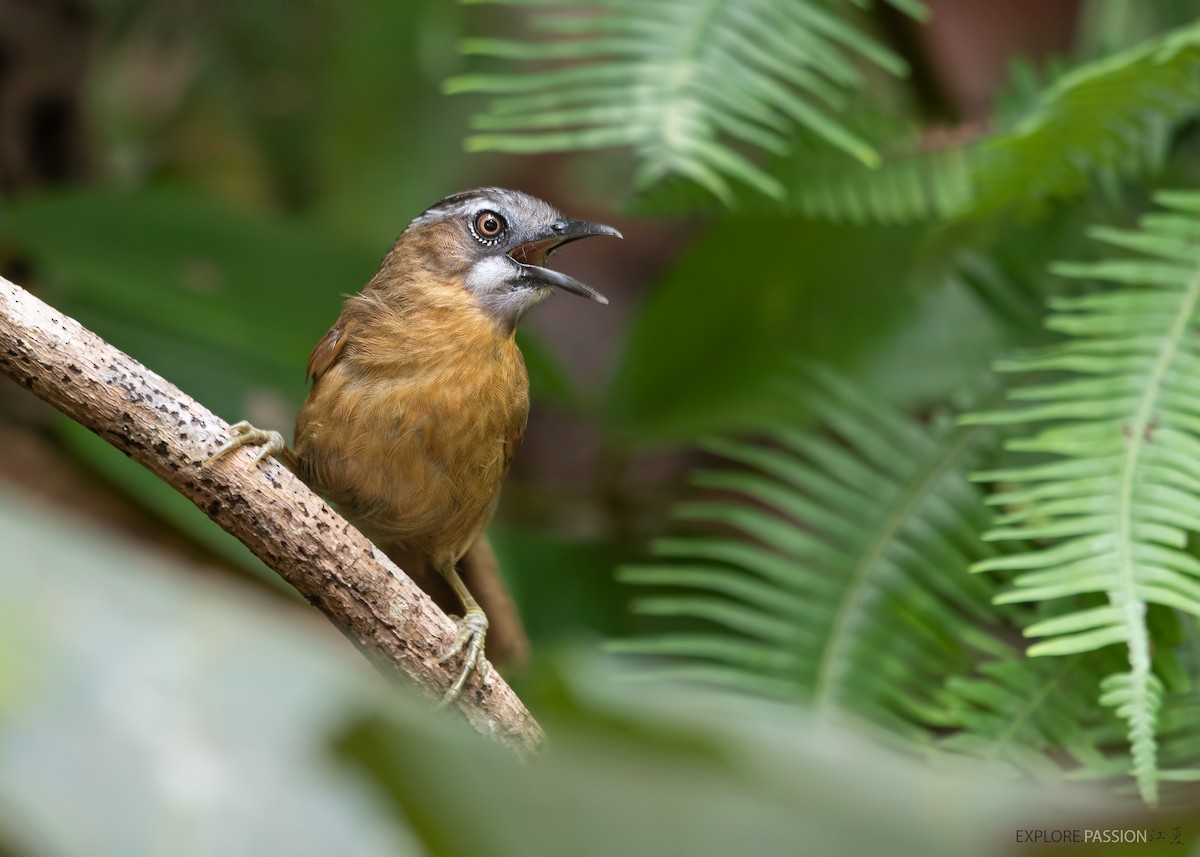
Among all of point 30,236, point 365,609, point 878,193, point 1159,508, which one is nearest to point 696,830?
point 365,609

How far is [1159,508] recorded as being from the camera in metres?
2.17

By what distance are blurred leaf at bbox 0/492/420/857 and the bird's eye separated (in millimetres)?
1484

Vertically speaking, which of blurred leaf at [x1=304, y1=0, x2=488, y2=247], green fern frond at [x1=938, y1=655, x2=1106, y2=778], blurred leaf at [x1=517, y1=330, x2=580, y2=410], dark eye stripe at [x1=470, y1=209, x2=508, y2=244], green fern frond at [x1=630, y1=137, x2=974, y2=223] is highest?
blurred leaf at [x1=304, y1=0, x2=488, y2=247]

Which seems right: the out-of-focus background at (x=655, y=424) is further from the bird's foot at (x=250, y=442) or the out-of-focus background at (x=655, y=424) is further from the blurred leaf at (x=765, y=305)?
the bird's foot at (x=250, y=442)

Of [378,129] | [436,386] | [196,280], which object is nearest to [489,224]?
[436,386]

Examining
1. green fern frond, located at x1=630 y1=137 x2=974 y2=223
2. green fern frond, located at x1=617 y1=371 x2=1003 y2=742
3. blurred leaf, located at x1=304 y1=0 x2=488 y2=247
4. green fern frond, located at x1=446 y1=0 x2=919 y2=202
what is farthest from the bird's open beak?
blurred leaf, located at x1=304 y1=0 x2=488 y2=247

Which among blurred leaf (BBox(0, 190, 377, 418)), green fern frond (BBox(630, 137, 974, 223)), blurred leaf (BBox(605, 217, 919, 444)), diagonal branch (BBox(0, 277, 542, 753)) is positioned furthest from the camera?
blurred leaf (BBox(605, 217, 919, 444))

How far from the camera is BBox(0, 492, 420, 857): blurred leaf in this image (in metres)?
0.79

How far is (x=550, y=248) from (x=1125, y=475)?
114cm

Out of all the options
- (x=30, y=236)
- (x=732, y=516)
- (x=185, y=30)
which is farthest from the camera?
(x=185, y=30)

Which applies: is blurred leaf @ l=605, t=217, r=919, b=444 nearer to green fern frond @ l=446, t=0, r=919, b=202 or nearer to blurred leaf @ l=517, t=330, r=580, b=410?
blurred leaf @ l=517, t=330, r=580, b=410

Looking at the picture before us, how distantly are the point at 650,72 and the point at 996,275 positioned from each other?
955 mm

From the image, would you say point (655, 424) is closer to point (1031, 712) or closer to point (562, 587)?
point (562, 587)

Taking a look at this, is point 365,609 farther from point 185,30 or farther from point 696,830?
point 185,30
